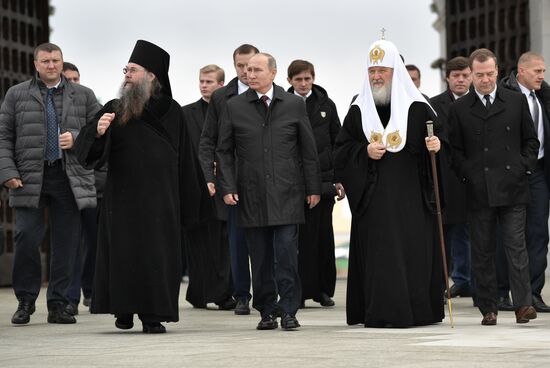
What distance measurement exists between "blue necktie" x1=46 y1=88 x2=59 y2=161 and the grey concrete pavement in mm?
1334

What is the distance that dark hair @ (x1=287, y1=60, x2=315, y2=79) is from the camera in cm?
1636

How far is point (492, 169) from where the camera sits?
44.0ft

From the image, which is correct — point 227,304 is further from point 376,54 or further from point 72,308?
point 376,54

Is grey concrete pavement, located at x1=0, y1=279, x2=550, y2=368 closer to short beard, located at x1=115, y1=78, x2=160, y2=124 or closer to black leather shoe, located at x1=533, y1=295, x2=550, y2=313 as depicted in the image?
black leather shoe, located at x1=533, y1=295, x2=550, y2=313

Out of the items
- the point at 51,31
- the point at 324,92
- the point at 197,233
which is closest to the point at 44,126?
the point at 197,233

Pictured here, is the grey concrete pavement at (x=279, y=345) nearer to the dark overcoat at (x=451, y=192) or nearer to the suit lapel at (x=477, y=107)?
the suit lapel at (x=477, y=107)


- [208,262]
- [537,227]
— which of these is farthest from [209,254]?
[537,227]

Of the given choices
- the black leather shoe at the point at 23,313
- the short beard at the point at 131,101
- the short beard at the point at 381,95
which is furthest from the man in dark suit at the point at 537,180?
the black leather shoe at the point at 23,313

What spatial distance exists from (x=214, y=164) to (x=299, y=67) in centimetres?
151

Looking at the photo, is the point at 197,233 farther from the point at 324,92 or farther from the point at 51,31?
the point at 51,31

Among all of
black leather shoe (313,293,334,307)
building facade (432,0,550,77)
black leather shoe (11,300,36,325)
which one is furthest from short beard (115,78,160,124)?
building facade (432,0,550,77)

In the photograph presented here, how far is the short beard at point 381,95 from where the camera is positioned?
1309 cm

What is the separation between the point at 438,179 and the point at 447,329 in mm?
1194

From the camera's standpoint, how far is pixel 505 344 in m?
10.9
